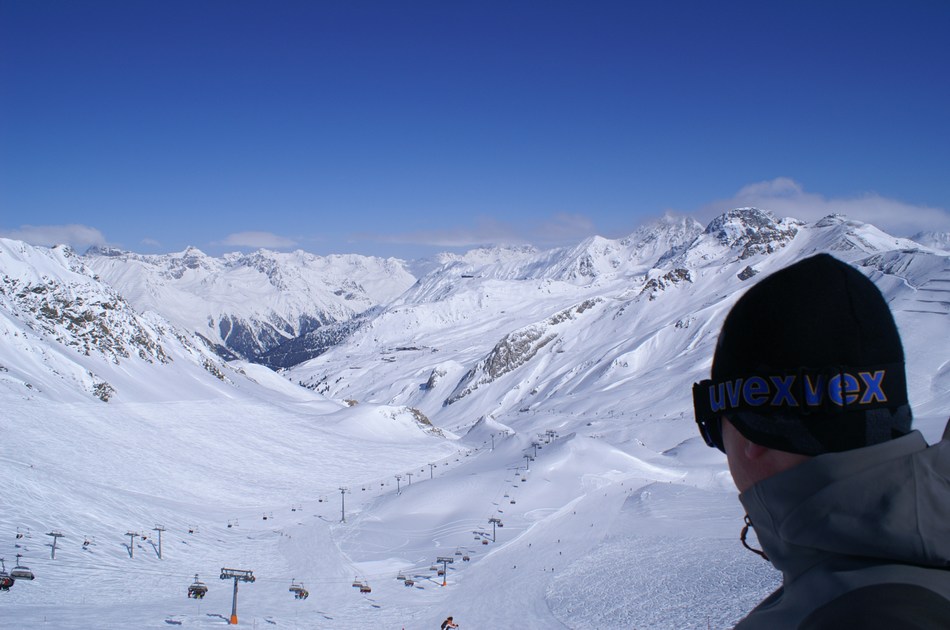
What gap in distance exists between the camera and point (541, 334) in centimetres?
19575

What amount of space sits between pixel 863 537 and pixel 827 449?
1.35 ft

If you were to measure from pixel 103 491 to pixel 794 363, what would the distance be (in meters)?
49.5

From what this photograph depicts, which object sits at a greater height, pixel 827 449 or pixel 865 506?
pixel 827 449

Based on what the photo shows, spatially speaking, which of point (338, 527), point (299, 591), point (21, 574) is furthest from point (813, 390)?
point (338, 527)

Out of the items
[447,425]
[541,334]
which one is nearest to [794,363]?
[447,425]

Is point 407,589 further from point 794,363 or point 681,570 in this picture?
point 794,363

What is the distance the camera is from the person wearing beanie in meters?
1.73

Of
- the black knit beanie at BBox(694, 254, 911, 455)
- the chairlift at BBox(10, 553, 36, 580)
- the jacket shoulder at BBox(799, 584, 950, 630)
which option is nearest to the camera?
the jacket shoulder at BBox(799, 584, 950, 630)

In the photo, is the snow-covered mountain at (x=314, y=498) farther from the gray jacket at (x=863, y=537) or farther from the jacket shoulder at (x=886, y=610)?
the jacket shoulder at (x=886, y=610)

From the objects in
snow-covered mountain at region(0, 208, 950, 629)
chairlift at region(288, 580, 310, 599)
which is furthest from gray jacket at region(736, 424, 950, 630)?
chairlift at region(288, 580, 310, 599)

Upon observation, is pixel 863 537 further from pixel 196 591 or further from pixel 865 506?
pixel 196 591

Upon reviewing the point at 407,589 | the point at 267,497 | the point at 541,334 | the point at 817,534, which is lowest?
the point at 407,589

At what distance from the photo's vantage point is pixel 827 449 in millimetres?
2143

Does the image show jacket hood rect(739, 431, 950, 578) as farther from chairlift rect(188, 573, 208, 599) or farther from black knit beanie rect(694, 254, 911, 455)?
chairlift rect(188, 573, 208, 599)
